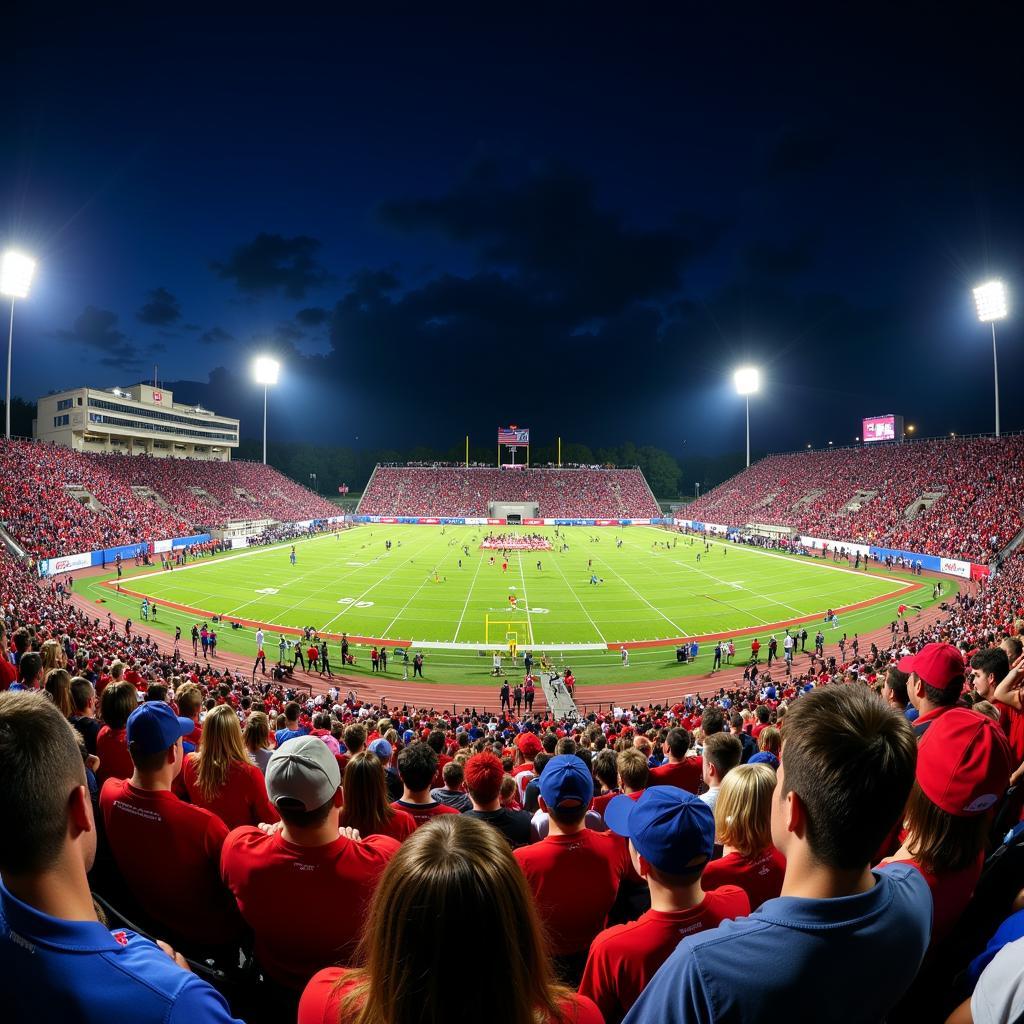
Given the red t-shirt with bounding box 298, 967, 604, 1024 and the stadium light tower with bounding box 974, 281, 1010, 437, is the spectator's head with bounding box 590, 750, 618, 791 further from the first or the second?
the stadium light tower with bounding box 974, 281, 1010, 437

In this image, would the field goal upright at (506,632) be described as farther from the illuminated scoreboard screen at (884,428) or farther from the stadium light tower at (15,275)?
the illuminated scoreboard screen at (884,428)

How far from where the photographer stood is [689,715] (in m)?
18.2

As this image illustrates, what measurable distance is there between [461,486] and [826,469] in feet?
214

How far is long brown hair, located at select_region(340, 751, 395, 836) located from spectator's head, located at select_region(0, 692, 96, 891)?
2518mm

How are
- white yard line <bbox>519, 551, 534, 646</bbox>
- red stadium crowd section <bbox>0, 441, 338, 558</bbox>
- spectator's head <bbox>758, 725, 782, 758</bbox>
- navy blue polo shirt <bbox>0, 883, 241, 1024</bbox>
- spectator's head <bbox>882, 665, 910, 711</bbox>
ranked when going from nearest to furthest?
navy blue polo shirt <bbox>0, 883, 241, 1024</bbox>, spectator's head <bbox>882, 665, 910, 711</bbox>, spectator's head <bbox>758, 725, 782, 758</bbox>, white yard line <bbox>519, 551, 534, 646</bbox>, red stadium crowd section <bbox>0, 441, 338, 558</bbox>

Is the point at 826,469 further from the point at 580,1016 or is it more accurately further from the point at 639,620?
the point at 580,1016

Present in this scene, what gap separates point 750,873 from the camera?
12.8ft

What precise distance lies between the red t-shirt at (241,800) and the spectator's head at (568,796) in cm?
247

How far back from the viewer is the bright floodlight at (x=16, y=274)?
48.3 metres

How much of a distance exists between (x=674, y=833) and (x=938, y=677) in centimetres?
393

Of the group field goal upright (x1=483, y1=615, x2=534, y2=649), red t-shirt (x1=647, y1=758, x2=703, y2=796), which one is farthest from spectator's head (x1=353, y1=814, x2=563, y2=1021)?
field goal upright (x1=483, y1=615, x2=534, y2=649)

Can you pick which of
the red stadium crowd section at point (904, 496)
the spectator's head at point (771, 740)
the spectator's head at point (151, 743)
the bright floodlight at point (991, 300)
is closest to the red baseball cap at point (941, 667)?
the spectator's head at point (771, 740)

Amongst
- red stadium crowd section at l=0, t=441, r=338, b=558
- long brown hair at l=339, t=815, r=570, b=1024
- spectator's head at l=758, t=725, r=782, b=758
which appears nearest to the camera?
long brown hair at l=339, t=815, r=570, b=1024

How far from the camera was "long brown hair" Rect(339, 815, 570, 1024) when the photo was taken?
1549 millimetres
